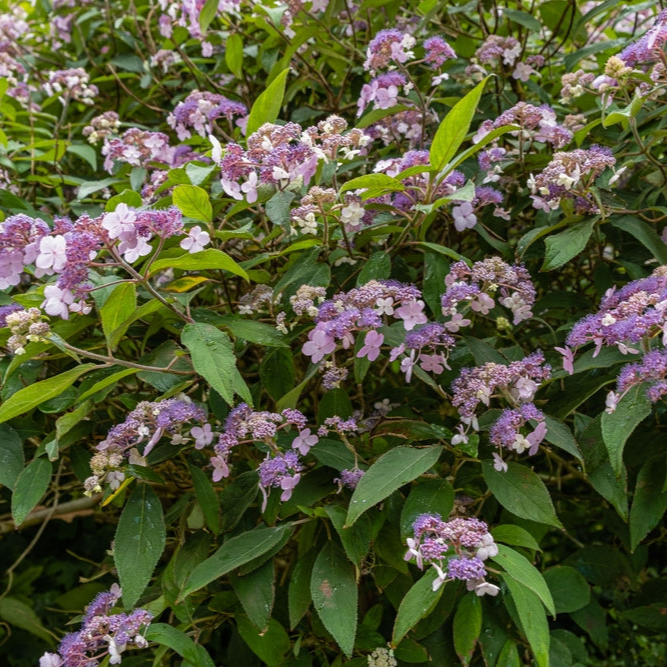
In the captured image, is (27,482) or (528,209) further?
(528,209)

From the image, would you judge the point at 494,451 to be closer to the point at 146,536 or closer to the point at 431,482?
the point at 431,482

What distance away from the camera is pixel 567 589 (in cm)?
146

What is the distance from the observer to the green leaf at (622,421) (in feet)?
3.28

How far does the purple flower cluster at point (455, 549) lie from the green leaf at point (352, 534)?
0.14 meters

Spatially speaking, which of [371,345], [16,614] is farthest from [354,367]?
[16,614]

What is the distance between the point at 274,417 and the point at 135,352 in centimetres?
45

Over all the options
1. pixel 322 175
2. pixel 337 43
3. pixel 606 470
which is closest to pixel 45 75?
pixel 337 43

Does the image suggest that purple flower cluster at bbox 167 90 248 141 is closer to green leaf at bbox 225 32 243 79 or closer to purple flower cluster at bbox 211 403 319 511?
green leaf at bbox 225 32 243 79

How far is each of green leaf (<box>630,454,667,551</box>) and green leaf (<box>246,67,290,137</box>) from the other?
0.87m

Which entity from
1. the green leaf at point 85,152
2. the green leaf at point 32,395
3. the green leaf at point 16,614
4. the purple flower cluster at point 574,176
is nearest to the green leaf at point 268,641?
the green leaf at point 32,395

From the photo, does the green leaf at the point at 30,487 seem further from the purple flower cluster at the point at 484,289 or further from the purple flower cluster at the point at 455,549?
the purple flower cluster at the point at 484,289

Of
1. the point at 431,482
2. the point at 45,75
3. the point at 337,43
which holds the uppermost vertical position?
the point at 337,43

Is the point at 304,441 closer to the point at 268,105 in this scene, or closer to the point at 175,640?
the point at 175,640

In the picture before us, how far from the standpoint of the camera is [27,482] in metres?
1.19
